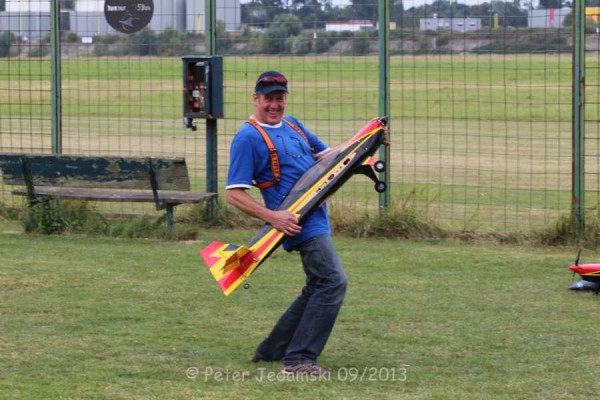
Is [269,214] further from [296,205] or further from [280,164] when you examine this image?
[280,164]

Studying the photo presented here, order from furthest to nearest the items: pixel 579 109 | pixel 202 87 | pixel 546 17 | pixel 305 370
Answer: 1. pixel 202 87
2. pixel 546 17
3. pixel 579 109
4. pixel 305 370

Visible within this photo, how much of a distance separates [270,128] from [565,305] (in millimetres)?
3136

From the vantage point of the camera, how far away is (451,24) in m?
12.5

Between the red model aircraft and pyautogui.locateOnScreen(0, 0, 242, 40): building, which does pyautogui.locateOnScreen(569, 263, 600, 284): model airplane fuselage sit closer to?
the red model aircraft

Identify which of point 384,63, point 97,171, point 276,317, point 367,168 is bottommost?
point 276,317

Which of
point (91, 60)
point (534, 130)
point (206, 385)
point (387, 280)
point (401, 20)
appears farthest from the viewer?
point (534, 130)

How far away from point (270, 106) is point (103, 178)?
5559 mm

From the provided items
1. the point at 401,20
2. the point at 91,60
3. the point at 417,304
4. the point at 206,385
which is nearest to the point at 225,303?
the point at 417,304

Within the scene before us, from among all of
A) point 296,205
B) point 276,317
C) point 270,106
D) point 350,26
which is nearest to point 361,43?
point 350,26

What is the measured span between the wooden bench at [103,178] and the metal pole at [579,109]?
3.66 m

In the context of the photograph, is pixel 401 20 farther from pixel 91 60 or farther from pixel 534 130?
pixel 534 130

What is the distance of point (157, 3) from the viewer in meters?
13.1

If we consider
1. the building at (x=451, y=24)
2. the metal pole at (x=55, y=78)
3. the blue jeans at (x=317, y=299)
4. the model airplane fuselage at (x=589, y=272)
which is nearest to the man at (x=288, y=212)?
the blue jeans at (x=317, y=299)

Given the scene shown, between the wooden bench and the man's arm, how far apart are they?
4.97 meters
